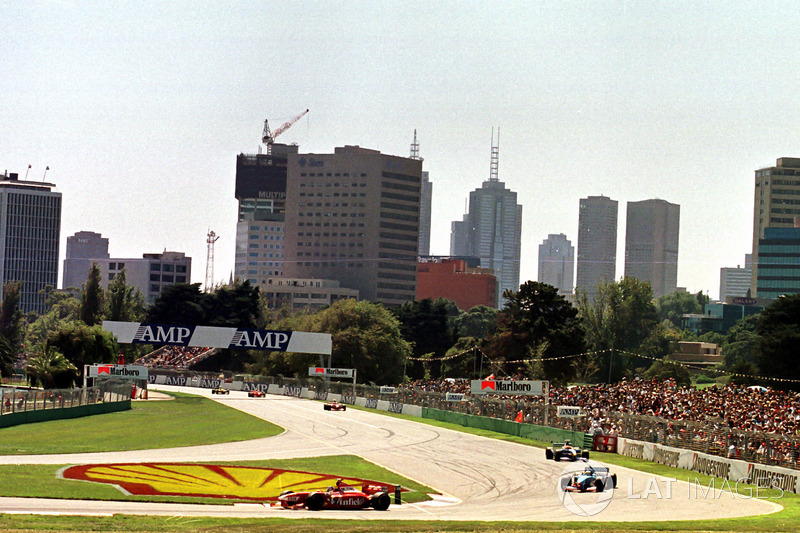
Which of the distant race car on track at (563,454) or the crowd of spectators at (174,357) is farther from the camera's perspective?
the crowd of spectators at (174,357)

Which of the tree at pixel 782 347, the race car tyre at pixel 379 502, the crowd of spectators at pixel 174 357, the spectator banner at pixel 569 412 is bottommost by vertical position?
the crowd of spectators at pixel 174 357

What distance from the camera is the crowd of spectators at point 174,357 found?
442ft

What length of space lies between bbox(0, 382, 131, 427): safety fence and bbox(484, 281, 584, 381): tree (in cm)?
4968

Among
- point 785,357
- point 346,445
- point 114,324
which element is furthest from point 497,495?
point 114,324

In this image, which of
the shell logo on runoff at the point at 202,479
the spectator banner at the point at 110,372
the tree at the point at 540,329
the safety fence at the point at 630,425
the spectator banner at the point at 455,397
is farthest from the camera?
the tree at the point at 540,329

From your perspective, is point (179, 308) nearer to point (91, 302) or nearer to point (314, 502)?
point (91, 302)

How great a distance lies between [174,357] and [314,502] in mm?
110750

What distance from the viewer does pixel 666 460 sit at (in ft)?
156

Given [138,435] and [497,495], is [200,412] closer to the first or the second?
[138,435]

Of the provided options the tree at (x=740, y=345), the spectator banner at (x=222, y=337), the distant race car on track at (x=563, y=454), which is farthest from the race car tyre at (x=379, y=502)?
the tree at (x=740, y=345)

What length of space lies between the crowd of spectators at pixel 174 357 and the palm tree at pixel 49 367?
1839 inches

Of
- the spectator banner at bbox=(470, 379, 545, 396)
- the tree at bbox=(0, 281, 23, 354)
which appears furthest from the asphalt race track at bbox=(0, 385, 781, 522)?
the tree at bbox=(0, 281, 23, 354)
